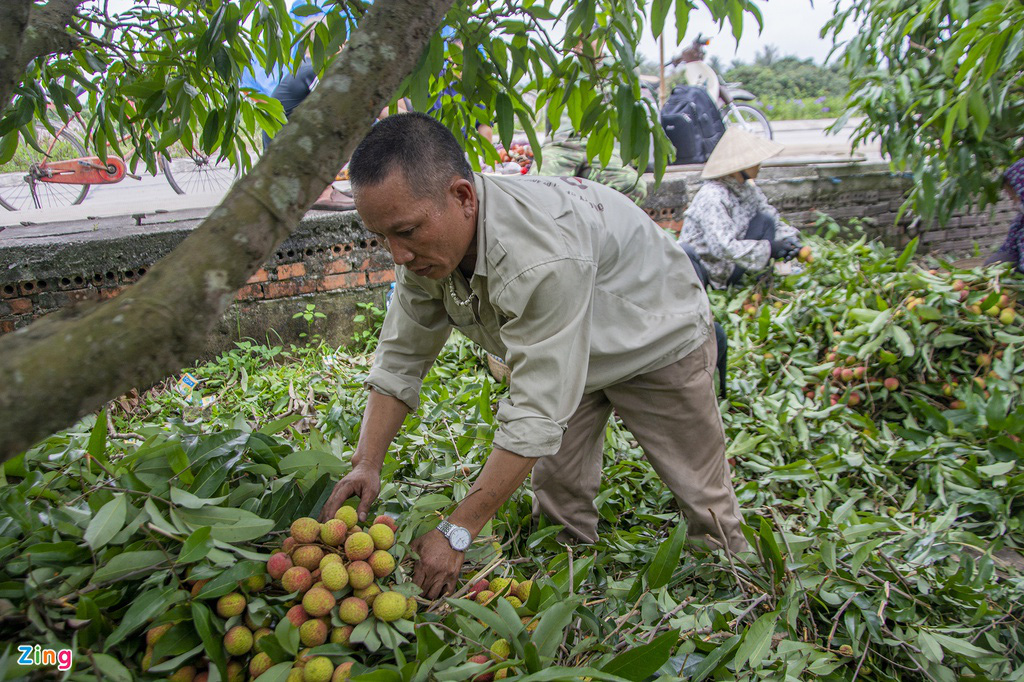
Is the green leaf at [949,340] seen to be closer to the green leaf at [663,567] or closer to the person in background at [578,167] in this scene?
the person in background at [578,167]

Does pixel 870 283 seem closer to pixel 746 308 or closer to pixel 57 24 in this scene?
pixel 746 308

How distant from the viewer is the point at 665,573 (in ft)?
5.14

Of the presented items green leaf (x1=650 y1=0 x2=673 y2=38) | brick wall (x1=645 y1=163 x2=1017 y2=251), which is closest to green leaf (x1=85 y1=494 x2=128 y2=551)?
green leaf (x1=650 y1=0 x2=673 y2=38)

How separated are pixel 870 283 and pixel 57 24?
3606 mm

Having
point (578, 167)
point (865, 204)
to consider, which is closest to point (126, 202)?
point (578, 167)

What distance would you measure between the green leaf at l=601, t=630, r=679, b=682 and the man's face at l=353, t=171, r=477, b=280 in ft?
2.72

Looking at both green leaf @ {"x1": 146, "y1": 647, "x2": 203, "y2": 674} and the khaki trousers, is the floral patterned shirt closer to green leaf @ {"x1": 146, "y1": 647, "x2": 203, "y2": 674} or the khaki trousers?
the khaki trousers

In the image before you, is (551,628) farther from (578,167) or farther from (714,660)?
(578,167)

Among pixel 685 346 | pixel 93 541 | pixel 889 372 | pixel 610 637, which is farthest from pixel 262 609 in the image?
pixel 889 372

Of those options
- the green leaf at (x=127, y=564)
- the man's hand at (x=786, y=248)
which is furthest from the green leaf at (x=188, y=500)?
the man's hand at (x=786, y=248)

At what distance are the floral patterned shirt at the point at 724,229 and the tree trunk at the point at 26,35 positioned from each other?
11.1 ft

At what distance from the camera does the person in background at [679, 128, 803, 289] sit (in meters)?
4.08

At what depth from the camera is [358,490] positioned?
1.54 meters

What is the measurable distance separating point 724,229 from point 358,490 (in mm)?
3159
